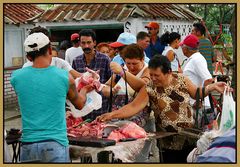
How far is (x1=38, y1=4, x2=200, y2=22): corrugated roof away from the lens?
43.7 ft

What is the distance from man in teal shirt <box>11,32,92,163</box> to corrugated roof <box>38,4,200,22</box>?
29.3 feet

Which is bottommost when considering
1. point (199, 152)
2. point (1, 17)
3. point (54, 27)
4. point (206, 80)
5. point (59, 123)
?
point (199, 152)

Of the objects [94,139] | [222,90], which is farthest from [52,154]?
[222,90]

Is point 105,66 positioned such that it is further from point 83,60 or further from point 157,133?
point 157,133

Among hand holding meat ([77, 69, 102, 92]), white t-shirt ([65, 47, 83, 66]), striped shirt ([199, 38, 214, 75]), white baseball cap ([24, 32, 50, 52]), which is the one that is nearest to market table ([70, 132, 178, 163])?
hand holding meat ([77, 69, 102, 92])

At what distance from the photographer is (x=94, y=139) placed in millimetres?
4789

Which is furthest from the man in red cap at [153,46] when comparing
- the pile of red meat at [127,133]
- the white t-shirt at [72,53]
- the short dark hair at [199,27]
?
the pile of red meat at [127,133]

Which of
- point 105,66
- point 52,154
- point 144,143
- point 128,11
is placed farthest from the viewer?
point 128,11

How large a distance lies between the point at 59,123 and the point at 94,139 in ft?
1.74

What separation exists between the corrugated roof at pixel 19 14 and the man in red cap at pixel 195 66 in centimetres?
842

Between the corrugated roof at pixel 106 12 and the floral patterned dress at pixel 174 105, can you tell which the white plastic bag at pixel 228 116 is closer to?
the floral patterned dress at pixel 174 105

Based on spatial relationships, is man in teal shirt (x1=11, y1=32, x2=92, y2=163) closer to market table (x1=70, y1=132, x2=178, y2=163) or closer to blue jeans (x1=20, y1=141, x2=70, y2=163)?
blue jeans (x1=20, y1=141, x2=70, y2=163)

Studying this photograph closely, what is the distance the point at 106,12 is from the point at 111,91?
8.15 metres

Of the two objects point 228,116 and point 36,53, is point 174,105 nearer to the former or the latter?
point 228,116
